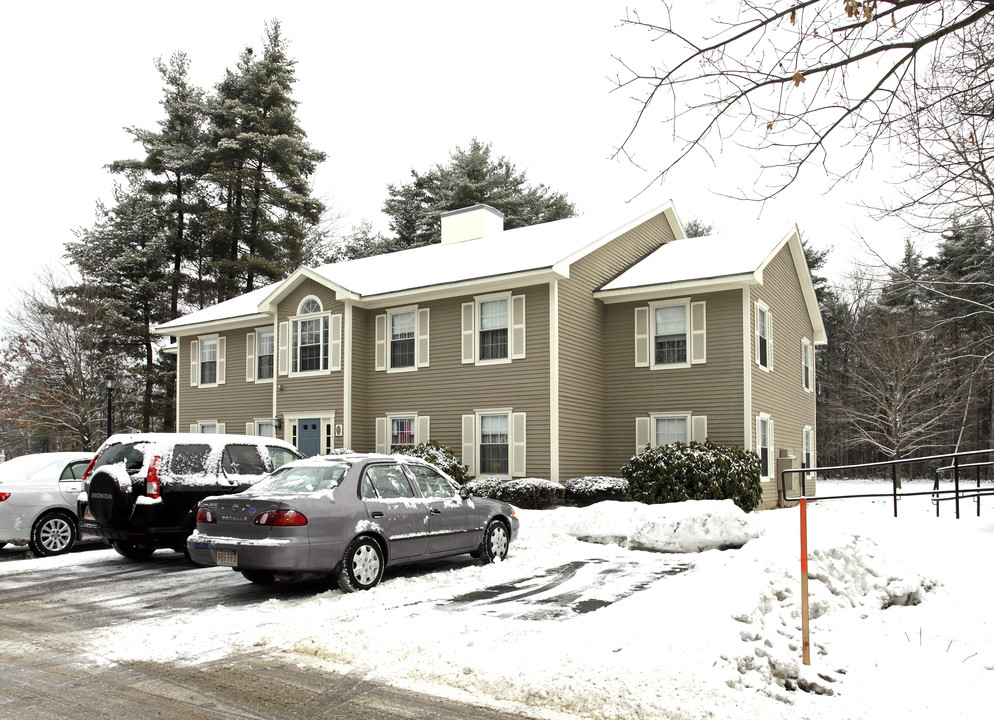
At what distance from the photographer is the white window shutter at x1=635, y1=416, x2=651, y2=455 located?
21.1 metres

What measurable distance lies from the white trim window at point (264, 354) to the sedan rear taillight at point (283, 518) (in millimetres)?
18034

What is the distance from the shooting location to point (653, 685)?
18.4ft

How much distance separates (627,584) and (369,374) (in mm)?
15107

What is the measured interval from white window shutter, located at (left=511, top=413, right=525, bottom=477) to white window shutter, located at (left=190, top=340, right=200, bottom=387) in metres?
13.9

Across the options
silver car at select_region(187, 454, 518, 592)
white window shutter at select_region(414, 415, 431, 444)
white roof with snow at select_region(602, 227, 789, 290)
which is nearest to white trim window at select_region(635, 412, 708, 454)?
white roof with snow at select_region(602, 227, 789, 290)

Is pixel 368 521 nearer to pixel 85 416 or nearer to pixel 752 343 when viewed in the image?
pixel 752 343

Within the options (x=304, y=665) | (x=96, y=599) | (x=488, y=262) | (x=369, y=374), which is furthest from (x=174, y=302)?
(x=304, y=665)

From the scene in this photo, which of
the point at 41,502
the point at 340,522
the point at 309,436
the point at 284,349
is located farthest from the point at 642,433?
the point at 41,502

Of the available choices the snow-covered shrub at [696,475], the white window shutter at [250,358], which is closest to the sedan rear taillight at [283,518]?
the snow-covered shrub at [696,475]

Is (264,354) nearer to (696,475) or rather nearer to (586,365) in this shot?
(586,365)

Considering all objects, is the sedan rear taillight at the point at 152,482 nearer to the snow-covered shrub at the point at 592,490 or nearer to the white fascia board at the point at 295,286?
the snow-covered shrub at the point at 592,490

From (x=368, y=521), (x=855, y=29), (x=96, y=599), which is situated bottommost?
(x=96, y=599)

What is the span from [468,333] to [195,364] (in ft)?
40.6

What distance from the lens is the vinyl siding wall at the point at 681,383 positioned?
784 inches
